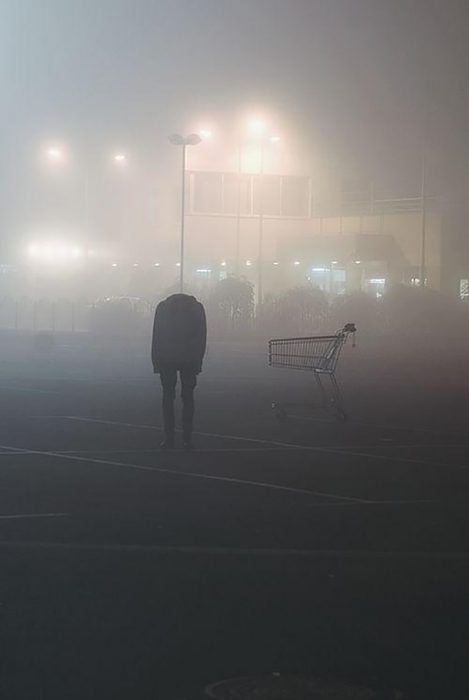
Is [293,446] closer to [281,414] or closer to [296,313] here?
[281,414]

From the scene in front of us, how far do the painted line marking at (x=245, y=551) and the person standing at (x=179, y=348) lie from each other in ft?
13.6

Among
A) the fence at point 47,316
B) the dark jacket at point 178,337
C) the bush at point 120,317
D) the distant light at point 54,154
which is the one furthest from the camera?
the distant light at point 54,154

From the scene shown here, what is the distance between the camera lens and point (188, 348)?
10633 mm

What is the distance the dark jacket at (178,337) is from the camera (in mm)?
10625

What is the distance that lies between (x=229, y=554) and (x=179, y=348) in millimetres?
4370

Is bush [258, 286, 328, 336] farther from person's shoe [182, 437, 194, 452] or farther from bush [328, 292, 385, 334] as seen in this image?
person's shoe [182, 437, 194, 452]

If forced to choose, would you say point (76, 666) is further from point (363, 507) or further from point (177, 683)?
point (363, 507)

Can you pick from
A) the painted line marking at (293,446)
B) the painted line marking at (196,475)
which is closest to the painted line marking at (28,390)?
the painted line marking at (293,446)

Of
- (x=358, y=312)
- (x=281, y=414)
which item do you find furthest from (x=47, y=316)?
(x=281, y=414)

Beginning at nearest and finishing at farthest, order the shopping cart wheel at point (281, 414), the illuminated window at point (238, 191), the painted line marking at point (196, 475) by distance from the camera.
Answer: the painted line marking at point (196, 475) < the shopping cart wheel at point (281, 414) < the illuminated window at point (238, 191)

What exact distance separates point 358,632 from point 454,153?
3733 cm

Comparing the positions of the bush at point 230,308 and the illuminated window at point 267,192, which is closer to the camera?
the bush at point 230,308

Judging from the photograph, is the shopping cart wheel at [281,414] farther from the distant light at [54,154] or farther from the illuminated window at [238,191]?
the distant light at [54,154]

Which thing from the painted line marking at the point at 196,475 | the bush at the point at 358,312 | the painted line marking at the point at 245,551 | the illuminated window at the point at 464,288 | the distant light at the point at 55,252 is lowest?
the painted line marking at the point at 245,551
